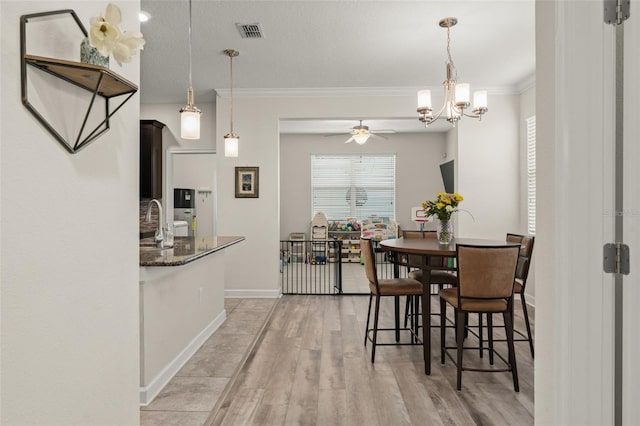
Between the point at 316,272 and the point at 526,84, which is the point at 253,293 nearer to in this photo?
the point at 316,272

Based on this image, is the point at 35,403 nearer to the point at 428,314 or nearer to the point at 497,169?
the point at 428,314

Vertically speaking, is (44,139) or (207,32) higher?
(207,32)

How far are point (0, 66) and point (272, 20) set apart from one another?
286 cm

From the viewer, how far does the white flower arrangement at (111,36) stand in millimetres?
942

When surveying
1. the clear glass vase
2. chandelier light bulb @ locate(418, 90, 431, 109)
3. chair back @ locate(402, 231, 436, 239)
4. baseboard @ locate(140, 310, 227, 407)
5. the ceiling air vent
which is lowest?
baseboard @ locate(140, 310, 227, 407)

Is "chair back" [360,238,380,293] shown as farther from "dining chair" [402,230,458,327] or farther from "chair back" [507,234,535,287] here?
"chair back" [507,234,535,287]

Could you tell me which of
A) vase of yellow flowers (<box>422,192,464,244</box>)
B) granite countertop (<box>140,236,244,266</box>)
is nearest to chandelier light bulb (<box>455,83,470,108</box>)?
vase of yellow flowers (<box>422,192,464,244</box>)

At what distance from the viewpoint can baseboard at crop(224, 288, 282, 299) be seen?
5.30 meters

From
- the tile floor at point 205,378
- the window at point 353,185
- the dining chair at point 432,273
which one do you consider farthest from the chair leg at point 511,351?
the window at point 353,185

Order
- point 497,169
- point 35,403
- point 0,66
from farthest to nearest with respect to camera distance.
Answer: point 497,169 → point 35,403 → point 0,66

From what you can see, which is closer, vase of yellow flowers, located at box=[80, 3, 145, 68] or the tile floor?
vase of yellow flowers, located at box=[80, 3, 145, 68]

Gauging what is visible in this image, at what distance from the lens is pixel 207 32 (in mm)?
3537

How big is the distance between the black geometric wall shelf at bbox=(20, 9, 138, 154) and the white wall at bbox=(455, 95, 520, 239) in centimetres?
473

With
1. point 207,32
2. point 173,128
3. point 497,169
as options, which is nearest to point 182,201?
point 173,128
